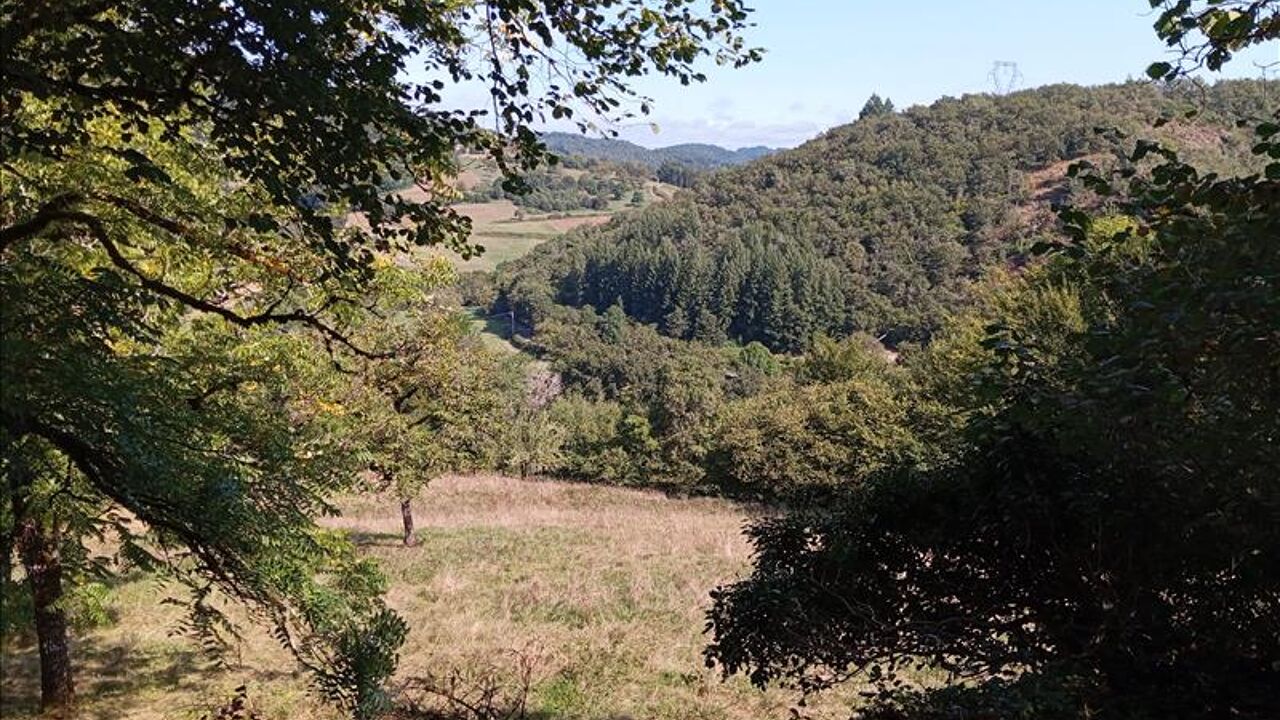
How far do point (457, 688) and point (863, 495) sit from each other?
245 inches

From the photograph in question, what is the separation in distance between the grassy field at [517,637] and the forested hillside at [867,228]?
76879 millimetres

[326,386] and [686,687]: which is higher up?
[326,386]

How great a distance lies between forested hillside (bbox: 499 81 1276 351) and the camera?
3989 inches

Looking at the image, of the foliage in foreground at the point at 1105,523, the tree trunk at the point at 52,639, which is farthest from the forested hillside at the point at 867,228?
the tree trunk at the point at 52,639

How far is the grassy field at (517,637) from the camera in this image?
9625 millimetres

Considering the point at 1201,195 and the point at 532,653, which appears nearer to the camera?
the point at 1201,195

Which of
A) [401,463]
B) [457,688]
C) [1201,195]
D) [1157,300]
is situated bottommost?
[457,688]

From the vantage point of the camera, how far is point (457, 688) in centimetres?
973

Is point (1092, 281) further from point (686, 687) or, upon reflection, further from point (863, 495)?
point (686, 687)

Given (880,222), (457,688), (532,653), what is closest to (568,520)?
(532,653)

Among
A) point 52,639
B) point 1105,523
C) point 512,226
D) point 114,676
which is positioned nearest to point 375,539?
point 114,676

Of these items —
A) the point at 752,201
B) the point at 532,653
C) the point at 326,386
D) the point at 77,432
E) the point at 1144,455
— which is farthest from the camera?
the point at 752,201

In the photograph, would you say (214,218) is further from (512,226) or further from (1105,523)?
(512,226)

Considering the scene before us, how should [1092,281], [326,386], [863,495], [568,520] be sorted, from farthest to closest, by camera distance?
[568,520], [326,386], [863,495], [1092,281]
